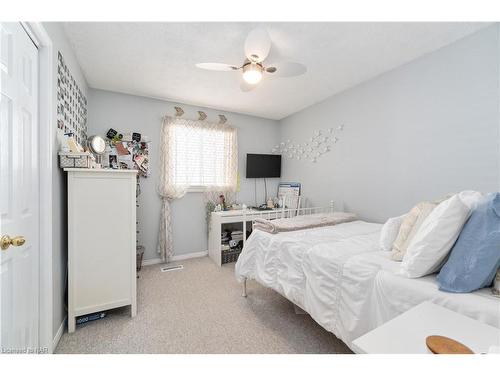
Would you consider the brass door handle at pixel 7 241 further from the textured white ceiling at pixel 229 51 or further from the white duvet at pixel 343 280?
the textured white ceiling at pixel 229 51

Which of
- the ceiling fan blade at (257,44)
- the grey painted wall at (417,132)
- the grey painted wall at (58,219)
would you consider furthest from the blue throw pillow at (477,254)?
the grey painted wall at (58,219)

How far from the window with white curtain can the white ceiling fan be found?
1621mm

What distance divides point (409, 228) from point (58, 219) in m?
2.43

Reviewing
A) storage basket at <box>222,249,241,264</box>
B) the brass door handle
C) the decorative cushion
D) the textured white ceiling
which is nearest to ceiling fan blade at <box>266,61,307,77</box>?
the textured white ceiling

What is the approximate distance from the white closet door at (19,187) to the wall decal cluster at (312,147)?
9.95 ft

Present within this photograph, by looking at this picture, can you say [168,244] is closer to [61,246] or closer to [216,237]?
[216,237]

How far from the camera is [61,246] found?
1700mm

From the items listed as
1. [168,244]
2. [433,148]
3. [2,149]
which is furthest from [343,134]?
[2,149]

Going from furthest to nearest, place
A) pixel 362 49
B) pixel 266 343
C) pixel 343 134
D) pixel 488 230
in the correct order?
1. pixel 343 134
2. pixel 362 49
3. pixel 266 343
4. pixel 488 230

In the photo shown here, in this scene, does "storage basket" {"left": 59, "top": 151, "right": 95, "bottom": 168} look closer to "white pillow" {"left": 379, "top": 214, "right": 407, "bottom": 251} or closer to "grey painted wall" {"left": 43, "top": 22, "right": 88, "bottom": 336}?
"grey painted wall" {"left": 43, "top": 22, "right": 88, "bottom": 336}

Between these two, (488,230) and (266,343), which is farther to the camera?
(266,343)

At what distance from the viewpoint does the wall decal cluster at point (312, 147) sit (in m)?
3.15

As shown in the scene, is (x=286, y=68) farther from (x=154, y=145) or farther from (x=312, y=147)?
(x=154, y=145)
